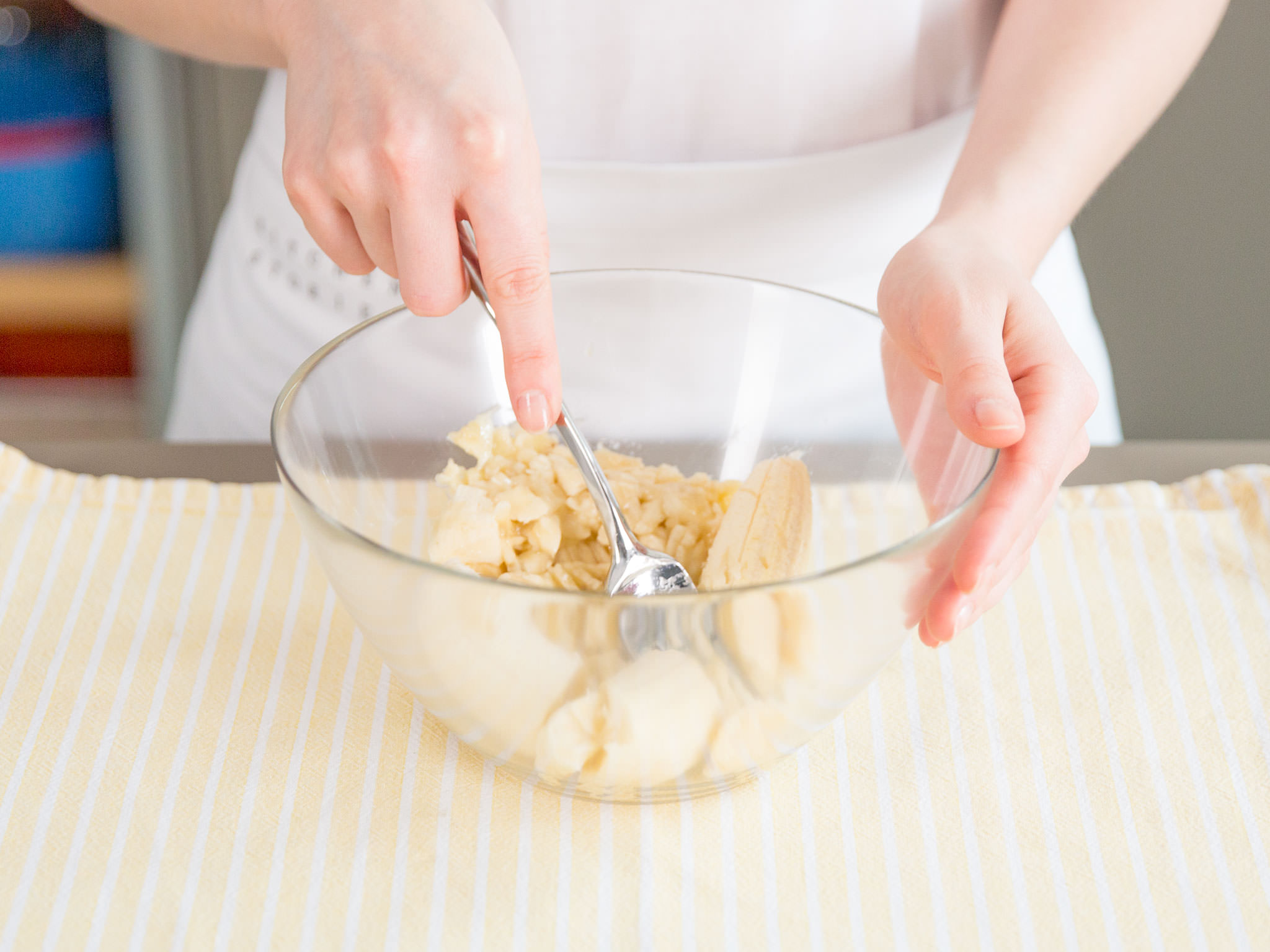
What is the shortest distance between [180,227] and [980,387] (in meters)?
1.63

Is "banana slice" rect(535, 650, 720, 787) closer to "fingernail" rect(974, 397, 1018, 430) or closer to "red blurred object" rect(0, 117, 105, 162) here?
"fingernail" rect(974, 397, 1018, 430)

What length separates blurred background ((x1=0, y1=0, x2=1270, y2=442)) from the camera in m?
1.61

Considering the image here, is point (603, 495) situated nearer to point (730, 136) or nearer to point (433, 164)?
point (433, 164)

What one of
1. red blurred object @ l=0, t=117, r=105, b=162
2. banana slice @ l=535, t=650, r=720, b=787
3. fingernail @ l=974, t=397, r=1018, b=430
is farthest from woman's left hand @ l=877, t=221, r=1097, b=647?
red blurred object @ l=0, t=117, r=105, b=162

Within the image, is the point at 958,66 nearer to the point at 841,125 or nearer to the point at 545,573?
the point at 841,125

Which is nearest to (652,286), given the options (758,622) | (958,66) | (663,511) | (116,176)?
(663,511)

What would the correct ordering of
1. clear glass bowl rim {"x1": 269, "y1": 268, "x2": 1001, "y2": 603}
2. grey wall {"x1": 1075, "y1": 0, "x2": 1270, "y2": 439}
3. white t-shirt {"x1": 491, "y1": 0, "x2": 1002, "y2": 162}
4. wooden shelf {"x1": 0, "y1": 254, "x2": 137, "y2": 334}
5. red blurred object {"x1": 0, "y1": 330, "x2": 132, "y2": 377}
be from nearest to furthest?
clear glass bowl rim {"x1": 269, "y1": 268, "x2": 1001, "y2": 603} < white t-shirt {"x1": 491, "y1": 0, "x2": 1002, "y2": 162} < grey wall {"x1": 1075, "y1": 0, "x2": 1270, "y2": 439} < wooden shelf {"x1": 0, "y1": 254, "x2": 137, "y2": 334} < red blurred object {"x1": 0, "y1": 330, "x2": 132, "y2": 377}

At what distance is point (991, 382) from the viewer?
1.65 ft

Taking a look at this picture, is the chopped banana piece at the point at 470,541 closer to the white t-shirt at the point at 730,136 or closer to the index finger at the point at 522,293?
the index finger at the point at 522,293

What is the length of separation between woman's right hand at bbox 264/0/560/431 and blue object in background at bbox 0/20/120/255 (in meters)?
1.41

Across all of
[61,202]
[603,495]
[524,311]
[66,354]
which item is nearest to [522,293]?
[524,311]

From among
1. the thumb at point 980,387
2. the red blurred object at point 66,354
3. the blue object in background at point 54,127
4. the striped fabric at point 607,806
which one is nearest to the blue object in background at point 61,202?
the blue object in background at point 54,127

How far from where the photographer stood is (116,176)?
1.80 meters

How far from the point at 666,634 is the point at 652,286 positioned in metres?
0.29
